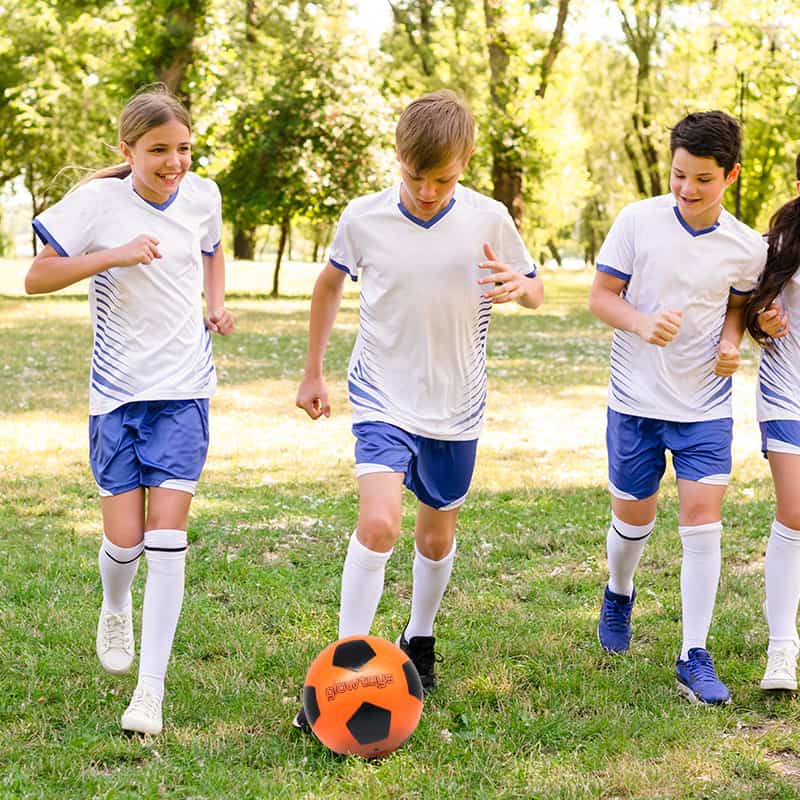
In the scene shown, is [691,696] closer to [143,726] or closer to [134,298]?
[143,726]

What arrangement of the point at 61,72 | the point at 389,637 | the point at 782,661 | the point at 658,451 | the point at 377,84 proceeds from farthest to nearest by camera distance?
1. the point at 61,72
2. the point at 377,84
3. the point at 389,637
4. the point at 658,451
5. the point at 782,661

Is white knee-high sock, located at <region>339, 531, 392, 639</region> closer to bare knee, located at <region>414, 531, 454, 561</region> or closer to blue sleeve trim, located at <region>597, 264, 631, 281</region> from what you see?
bare knee, located at <region>414, 531, 454, 561</region>

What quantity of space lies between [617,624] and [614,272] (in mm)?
1575

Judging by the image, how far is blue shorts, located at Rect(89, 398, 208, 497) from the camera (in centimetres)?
432

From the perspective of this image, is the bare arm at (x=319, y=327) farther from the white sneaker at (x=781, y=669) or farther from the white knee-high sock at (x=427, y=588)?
the white sneaker at (x=781, y=669)

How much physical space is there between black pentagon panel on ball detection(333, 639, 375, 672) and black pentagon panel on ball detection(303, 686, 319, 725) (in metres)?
0.12

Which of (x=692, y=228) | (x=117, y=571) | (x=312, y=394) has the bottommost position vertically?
(x=117, y=571)

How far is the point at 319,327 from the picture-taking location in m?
4.59

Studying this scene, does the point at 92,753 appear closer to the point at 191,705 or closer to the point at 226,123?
the point at 191,705

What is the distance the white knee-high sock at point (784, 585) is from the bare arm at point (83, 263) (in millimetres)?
2726

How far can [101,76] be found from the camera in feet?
115

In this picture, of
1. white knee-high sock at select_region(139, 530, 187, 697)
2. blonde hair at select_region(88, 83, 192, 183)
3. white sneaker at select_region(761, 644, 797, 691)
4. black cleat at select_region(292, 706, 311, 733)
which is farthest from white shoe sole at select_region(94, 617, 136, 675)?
white sneaker at select_region(761, 644, 797, 691)

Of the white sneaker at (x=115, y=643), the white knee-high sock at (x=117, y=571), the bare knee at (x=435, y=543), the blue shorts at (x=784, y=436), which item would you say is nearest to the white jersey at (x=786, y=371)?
the blue shorts at (x=784, y=436)

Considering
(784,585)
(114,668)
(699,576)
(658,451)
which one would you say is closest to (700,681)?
(699,576)
